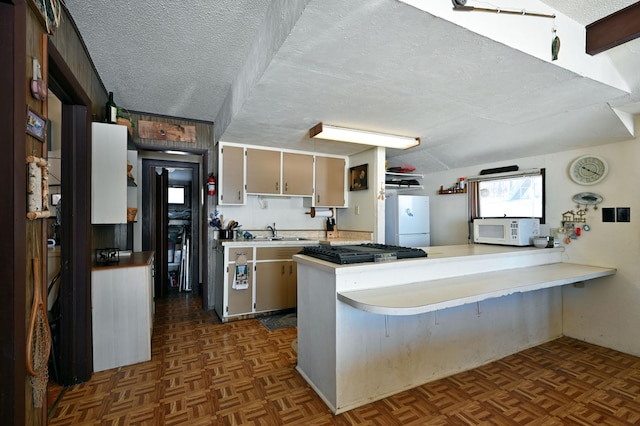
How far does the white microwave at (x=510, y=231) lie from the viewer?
9.90 feet

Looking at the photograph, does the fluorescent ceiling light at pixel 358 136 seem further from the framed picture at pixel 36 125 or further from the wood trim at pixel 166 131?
the framed picture at pixel 36 125

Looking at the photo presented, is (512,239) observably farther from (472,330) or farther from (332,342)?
(332,342)

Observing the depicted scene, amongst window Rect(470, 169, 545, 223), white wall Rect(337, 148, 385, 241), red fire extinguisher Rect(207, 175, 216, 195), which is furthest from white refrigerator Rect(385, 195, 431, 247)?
red fire extinguisher Rect(207, 175, 216, 195)

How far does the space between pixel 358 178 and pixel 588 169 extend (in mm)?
2414

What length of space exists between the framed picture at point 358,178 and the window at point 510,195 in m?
1.43

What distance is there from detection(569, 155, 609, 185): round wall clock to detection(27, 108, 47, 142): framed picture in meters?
4.22

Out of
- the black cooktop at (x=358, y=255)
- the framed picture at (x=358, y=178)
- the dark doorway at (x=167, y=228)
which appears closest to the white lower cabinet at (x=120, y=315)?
the black cooktop at (x=358, y=255)

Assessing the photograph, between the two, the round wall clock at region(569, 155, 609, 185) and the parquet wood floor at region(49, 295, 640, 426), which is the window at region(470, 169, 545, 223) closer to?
the round wall clock at region(569, 155, 609, 185)

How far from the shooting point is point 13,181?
1157mm

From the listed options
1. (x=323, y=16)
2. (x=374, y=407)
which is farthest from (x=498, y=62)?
(x=374, y=407)

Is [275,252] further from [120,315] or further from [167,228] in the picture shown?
[167,228]

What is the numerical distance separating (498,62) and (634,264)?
242 cm

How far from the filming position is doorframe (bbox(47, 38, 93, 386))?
2.12m

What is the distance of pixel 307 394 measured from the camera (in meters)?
2.02
